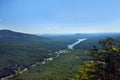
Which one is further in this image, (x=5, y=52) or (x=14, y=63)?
(x=5, y=52)

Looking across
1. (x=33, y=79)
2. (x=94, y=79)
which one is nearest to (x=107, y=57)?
(x=94, y=79)

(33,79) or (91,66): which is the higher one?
(91,66)

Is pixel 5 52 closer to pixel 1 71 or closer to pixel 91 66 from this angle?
pixel 1 71

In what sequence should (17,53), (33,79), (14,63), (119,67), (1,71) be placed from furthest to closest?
(17,53) → (14,63) → (1,71) → (33,79) → (119,67)

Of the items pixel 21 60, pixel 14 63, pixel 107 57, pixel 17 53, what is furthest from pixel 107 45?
pixel 17 53

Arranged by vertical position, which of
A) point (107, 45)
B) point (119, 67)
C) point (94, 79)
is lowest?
point (94, 79)

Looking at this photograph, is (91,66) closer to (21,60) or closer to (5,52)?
(21,60)

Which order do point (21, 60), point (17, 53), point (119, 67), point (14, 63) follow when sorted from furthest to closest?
point (17, 53) < point (21, 60) < point (14, 63) < point (119, 67)

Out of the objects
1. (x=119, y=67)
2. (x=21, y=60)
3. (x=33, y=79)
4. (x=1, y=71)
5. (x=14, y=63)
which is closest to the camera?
(x=119, y=67)

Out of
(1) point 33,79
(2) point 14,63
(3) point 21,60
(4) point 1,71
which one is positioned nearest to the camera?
→ (1) point 33,79
